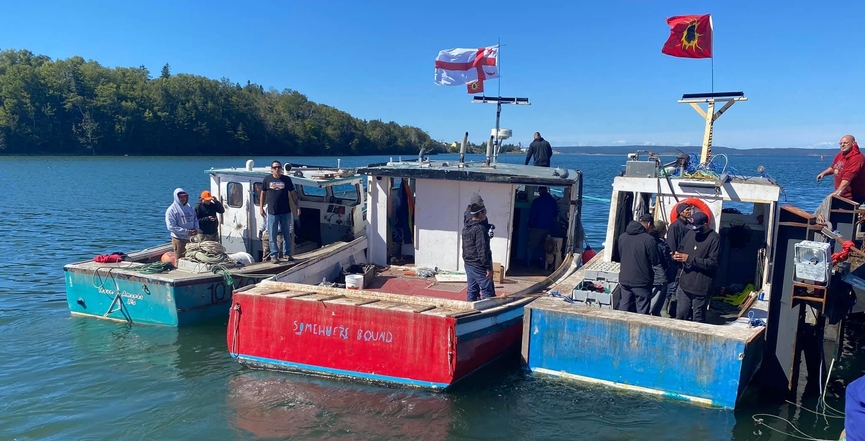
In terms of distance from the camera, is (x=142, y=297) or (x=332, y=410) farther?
(x=142, y=297)

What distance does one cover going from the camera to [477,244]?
8.09m

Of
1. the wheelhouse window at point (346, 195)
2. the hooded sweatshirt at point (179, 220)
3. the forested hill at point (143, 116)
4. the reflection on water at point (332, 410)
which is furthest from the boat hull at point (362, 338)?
the forested hill at point (143, 116)

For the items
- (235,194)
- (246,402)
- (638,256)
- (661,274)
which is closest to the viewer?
(246,402)

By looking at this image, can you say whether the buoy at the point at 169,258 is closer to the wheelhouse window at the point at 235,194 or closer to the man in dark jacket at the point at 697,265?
the wheelhouse window at the point at 235,194

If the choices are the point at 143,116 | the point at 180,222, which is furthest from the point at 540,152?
the point at 143,116

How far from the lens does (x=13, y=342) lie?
9.61 m

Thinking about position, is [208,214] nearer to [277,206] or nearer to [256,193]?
[256,193]

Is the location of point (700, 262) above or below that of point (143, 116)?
below

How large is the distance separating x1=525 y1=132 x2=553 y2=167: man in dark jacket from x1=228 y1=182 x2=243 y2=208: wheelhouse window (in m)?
6.46

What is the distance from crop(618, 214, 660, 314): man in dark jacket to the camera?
7.45 m

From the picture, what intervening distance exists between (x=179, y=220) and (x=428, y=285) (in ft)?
15.4

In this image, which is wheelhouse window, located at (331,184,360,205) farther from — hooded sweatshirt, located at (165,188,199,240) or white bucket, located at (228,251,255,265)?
hooded sweatshirt, located at (165,188,199,240)

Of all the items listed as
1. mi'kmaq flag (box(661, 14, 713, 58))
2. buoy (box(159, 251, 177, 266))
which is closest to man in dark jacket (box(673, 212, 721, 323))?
mi'kmaq flag (box(661, 14, 713, 58))

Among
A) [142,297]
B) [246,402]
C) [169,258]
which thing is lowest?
[246,402]
